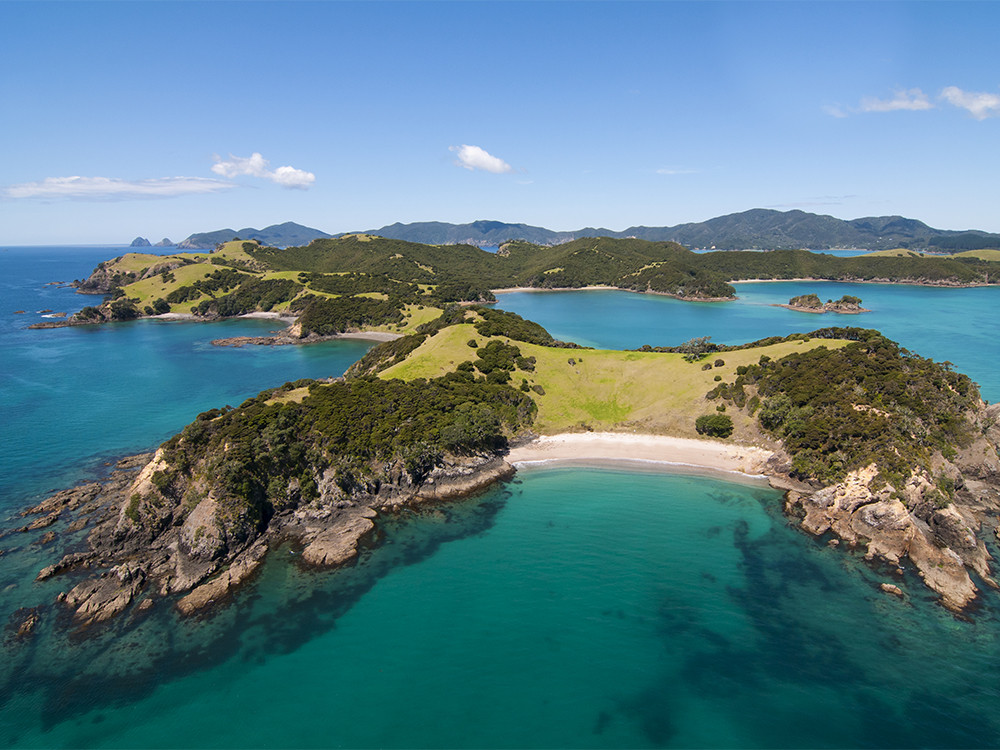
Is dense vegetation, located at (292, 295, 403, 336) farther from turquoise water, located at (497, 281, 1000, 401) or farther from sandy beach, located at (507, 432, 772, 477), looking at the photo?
sandy beach, located at (507, 432, 772, 477)

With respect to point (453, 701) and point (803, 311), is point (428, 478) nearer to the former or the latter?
point (453, 701)

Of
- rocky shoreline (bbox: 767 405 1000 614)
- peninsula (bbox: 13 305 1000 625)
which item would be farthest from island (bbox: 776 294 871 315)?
rocky shoreline (bbox: 767 405 1000 614)

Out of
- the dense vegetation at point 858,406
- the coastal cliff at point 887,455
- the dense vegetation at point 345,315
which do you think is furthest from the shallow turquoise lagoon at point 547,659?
the dense vegetation at point 345,315

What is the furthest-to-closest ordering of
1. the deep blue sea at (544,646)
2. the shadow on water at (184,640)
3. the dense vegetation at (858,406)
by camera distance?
the dense vegetation at (858,406), the shadow on water at (184,640), the deep blue sea at (544,646)

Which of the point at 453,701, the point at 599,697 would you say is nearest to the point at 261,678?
the point at 453,701

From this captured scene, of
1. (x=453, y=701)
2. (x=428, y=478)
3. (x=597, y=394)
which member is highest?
(x=597, y=394)

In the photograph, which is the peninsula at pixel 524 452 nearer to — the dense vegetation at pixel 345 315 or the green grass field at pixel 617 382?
the green grass field at pixel 617 382
